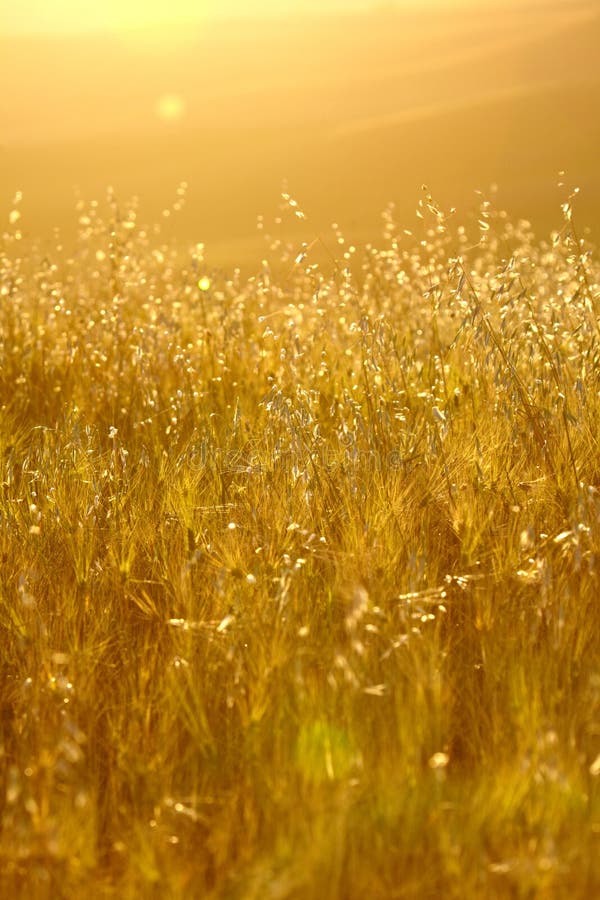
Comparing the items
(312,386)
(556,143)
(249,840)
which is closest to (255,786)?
(249,840)

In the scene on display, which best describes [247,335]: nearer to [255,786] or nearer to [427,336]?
[427,336]

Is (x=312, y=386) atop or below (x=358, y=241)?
below

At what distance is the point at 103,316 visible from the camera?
16.0ft

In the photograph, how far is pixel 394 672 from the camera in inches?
90.3

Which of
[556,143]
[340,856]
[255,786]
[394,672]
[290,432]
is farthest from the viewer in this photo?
[556,143]

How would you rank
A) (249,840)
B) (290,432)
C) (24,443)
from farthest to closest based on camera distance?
(24,443) → (290,432) → (249,840)

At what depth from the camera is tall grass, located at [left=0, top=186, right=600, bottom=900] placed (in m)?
1.90

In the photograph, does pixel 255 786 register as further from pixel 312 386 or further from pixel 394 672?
pixel 312 386

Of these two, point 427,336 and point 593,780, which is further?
point 427,336

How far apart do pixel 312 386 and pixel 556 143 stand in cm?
1633

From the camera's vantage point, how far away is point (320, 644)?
248 centimetres

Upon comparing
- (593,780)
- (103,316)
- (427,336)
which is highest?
(103,316)

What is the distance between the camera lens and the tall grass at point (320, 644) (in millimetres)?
1902

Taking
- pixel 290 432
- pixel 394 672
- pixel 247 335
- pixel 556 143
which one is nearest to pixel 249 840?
pixel 394 672
